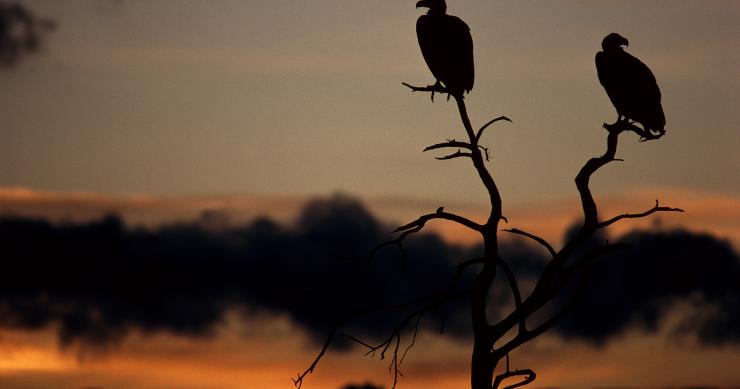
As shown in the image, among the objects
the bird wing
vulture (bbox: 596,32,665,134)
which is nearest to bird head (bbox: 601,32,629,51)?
vulture (bbox: 596,32,665,134)

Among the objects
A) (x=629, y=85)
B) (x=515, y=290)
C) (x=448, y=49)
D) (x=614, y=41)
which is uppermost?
(x=614, y=41)

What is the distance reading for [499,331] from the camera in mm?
12242

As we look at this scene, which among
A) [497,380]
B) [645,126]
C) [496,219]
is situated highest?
[645,126]

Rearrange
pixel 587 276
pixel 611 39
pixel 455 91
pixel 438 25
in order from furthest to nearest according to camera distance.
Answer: pixel 611 39 → pixel 438 25 → pixel 455 91 → pixel 587 276

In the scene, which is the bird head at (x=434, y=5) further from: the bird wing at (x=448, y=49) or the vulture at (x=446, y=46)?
the bird wing at (x=448, y=49)

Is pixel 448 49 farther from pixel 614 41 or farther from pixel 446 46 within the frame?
pixel 614 41

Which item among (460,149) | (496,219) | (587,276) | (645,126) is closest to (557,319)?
(587,276)

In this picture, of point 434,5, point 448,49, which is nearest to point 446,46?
point 448,49

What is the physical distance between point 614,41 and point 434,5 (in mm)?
2904

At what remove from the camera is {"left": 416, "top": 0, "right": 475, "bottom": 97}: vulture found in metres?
14.2

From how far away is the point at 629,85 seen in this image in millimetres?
15438

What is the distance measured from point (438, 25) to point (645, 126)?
11.2 feet

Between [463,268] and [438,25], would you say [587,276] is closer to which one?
[463,268]

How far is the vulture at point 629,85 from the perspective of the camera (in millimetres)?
15328
